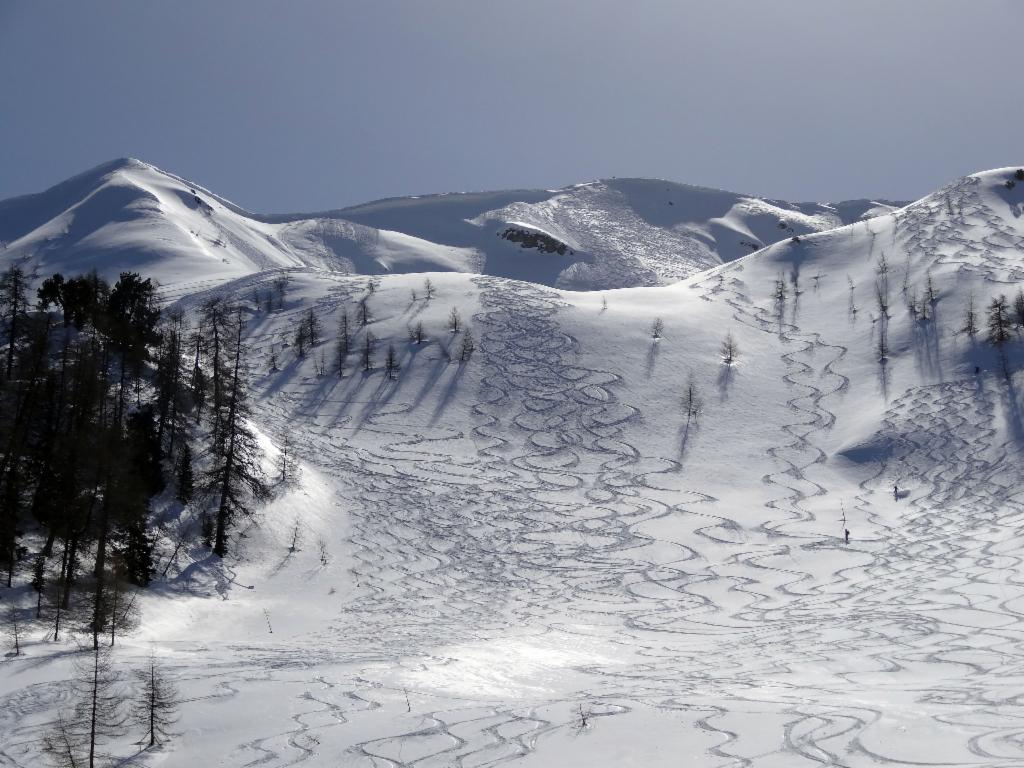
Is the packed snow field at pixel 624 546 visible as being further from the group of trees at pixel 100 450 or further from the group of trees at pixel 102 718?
the group of trees at pixel 100 450

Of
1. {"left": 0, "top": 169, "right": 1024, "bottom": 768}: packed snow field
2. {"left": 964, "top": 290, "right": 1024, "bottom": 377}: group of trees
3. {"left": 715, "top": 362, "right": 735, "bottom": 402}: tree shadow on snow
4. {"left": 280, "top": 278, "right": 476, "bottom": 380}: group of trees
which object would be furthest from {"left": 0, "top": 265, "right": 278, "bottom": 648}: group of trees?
{"left": 964, "top": 290, "right": 1024, "bottom": 377}: group of trees

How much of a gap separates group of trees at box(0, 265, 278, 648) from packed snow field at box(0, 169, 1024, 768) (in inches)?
83.5

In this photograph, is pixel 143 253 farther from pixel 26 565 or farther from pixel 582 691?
pixel 582 691

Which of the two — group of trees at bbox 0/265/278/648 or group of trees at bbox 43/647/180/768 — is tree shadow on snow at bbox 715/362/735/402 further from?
group of trees at bbox 43/647/180/768

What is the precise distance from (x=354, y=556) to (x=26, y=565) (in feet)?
52.3

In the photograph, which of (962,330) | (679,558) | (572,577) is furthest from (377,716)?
(962,330)

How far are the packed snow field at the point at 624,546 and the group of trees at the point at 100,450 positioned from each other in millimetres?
2121

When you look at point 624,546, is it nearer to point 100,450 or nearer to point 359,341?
point 100,450

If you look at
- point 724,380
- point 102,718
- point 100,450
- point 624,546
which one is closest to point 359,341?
point 724,380

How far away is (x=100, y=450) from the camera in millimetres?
29219

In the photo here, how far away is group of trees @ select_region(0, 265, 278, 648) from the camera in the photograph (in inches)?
1125

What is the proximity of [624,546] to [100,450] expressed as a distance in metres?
26.9

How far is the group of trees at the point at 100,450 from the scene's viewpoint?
2858 centimetres

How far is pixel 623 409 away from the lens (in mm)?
67188
